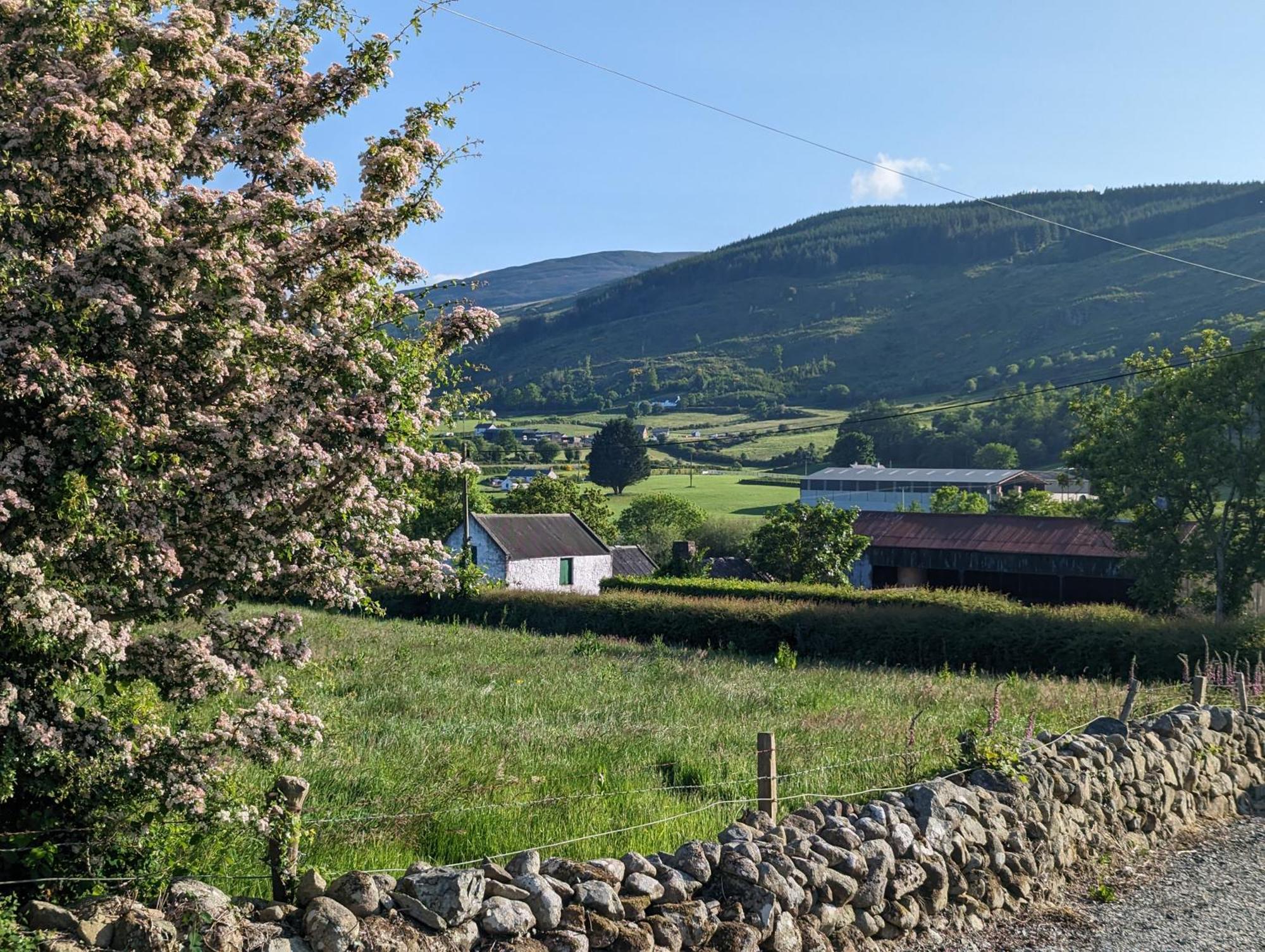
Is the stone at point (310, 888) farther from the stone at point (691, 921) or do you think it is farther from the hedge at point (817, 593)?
the hedge at point (817, 593)

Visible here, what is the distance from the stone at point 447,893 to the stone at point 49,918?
6.11 ft

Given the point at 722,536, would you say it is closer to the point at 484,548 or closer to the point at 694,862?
the point at 484,548

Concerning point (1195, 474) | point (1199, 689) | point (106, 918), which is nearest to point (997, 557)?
point (1195, 474)

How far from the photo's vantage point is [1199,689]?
622 inches

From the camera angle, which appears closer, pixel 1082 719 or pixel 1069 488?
pixel 1082 719

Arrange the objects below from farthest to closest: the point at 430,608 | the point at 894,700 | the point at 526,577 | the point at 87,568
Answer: the point at 526,577
the point at 430,608
the point at 894,700
the point at 87,568

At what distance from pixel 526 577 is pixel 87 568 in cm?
5427

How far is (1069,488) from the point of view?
11100 cm

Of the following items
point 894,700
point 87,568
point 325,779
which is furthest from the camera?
point 894,700

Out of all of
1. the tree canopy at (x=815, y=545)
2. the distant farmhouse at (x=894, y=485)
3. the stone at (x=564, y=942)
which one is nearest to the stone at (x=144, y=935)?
the stone at (x=564, y=942)

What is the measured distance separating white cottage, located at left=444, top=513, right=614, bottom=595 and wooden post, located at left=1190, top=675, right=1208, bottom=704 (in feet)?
141

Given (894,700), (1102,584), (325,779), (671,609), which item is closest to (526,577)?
(671,609)

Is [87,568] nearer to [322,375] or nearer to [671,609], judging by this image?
[322,375]

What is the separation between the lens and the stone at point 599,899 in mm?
7625
